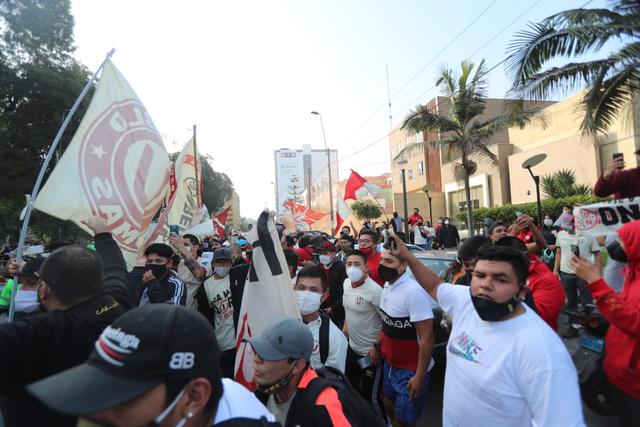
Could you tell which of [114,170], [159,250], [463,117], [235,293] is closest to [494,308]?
[235,293]

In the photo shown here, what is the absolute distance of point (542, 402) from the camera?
5.84 feet

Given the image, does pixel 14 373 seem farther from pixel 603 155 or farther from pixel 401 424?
pixel 603 155

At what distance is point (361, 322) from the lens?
12.7ft

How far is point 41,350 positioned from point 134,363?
951 millimetres

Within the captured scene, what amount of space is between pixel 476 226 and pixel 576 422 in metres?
→ 27.3

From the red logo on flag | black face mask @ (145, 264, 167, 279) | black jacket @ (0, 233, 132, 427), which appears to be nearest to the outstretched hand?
→ the red logo on flag

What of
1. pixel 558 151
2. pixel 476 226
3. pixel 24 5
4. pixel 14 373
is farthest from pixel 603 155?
pixel 24 5

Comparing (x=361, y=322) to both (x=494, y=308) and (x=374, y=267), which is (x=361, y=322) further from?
(x=494, y=308)

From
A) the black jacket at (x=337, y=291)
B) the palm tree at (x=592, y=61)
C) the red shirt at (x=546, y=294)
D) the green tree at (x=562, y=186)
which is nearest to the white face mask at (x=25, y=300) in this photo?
the black jacket at (x=337, y=291)

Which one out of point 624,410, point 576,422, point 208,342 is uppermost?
point 208,342

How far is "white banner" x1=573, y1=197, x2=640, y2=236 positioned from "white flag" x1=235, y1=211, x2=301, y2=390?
2.48 metres

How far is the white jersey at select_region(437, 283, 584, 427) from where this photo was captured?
1.77 metres

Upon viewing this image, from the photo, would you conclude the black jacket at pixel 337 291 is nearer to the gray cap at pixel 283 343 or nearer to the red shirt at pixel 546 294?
the red shirt at pixel 546 294

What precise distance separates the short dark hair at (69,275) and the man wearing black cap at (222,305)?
2286 millimetres
